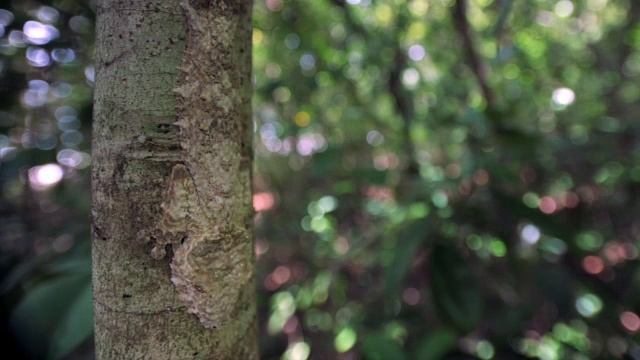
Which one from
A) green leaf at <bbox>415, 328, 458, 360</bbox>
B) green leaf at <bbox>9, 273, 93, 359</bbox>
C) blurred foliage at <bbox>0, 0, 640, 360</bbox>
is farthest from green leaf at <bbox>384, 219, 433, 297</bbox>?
green leaf at <bbox>9, 273, 93, 359</bbox>

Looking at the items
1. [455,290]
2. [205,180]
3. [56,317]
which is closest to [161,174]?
[205,180]

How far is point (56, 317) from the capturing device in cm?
78

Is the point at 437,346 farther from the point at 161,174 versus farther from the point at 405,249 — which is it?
the point at 161,174

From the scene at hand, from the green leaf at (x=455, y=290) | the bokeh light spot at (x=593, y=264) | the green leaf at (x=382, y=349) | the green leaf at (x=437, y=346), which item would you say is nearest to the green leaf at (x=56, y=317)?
the green leaf at (x=382, y=349)

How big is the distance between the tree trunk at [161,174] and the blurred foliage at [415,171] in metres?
0.59

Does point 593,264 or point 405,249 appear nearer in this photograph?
point 405,249

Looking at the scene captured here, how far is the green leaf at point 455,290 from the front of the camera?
3.47 feet

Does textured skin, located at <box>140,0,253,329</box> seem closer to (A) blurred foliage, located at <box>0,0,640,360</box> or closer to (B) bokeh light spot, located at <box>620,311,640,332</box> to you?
(A) blurred foliage, located at <box>0,0,640,360</box>

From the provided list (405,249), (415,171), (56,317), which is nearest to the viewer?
(56,317)

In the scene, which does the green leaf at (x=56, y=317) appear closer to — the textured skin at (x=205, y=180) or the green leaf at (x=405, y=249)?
the textured skin at (x=205, y=180)

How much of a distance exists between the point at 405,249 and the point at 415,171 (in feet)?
1.36

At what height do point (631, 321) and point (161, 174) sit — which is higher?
point (161, 174)

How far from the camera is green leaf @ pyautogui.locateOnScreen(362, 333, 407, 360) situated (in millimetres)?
906

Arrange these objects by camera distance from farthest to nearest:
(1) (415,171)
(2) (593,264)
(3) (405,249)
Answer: (2) (593,264), (1) (415,171), (3) (405,249)
